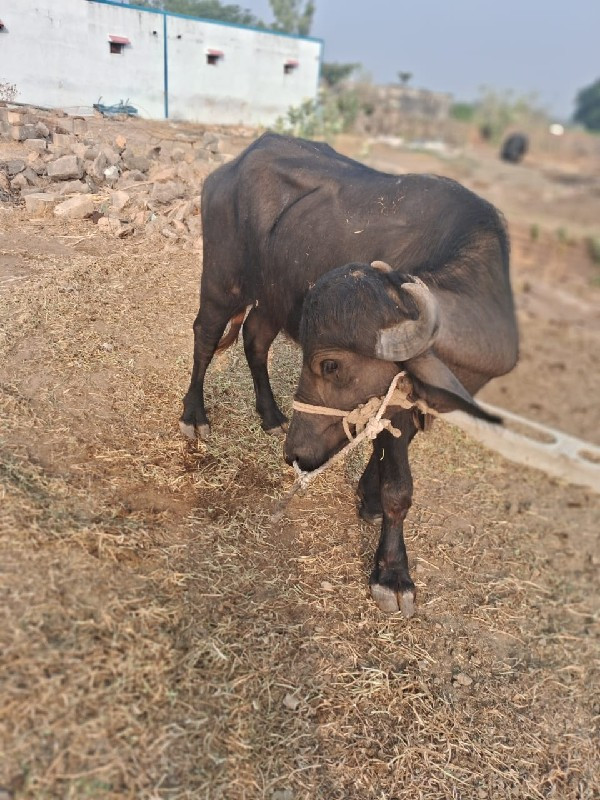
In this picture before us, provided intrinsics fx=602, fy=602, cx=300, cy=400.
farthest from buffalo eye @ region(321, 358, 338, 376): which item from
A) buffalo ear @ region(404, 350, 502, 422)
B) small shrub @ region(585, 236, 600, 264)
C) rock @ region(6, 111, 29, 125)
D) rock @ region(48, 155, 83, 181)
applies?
small shrub @ region(585, 236, 600, 264)

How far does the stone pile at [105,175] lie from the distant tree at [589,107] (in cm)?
6635

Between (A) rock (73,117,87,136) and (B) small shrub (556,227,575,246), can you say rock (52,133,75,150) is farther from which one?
(B) small shrub (556,227,575,246)

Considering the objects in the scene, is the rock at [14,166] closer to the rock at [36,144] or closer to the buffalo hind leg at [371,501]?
the rock at [36,144]

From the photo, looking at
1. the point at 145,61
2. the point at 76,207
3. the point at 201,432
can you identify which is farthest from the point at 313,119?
the point at 201,432

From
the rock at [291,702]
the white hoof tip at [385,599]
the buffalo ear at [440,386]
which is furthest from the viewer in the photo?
the white hoof tip at [385,599]

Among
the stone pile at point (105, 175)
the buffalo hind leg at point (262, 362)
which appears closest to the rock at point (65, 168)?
the stone pile at point (105, 175)

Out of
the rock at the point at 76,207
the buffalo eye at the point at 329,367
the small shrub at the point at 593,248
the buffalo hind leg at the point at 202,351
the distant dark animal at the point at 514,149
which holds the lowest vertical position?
the small shrub at the point at 593,248

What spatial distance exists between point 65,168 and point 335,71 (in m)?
5.40

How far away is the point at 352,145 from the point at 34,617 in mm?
8935

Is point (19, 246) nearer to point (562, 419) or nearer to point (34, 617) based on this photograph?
point (34, 617)

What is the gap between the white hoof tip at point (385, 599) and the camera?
3365 millimetres

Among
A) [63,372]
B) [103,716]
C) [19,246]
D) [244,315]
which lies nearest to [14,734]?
[103,716]

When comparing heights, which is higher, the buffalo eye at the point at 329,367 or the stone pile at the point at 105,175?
the stone pile at the point at 105,175

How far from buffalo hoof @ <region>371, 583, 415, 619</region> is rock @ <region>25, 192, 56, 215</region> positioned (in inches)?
124
